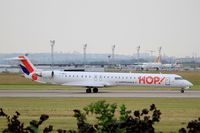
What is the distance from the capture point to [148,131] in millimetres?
9016

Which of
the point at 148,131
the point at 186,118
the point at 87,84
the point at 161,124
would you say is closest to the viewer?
the point at 148,131

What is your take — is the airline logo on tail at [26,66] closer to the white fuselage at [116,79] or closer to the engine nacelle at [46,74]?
the engine nacelle at [46,74]

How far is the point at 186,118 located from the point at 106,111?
715 inches

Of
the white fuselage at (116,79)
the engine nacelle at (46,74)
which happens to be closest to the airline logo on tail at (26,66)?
the engine nacelle at (46,74)

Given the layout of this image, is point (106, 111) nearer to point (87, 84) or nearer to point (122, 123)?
point (122, 123)

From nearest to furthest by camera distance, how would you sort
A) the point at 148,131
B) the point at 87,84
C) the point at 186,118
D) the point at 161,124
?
the point at 148,131, the point at 161,124, the point at 186,118, the point at 87,84

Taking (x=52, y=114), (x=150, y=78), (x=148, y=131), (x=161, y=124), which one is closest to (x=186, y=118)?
(x=161, y=124)

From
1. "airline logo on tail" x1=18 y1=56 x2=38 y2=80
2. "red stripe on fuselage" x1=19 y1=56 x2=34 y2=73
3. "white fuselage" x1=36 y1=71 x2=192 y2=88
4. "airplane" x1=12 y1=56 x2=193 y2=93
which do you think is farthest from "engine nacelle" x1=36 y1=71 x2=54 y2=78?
"red stripe on fuselage" x1=19 y1=56 x2=34 y2=73

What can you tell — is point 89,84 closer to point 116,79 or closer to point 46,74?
point 116,79

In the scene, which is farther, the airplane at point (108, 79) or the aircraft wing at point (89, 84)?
the airplane at point (108, 79)

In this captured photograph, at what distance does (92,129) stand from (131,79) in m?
45.7

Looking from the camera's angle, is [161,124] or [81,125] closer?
[81,125]

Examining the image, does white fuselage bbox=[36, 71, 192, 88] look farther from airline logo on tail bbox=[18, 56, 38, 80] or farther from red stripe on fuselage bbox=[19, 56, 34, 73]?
red stripe on fuselage bbox=[19, 56, 34, 73]

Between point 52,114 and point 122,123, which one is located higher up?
point 122,123
